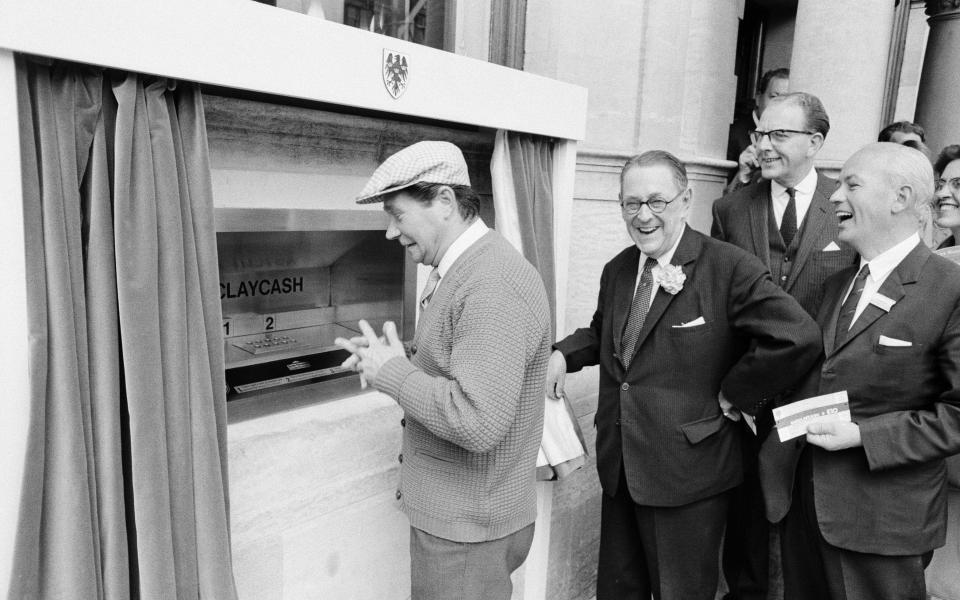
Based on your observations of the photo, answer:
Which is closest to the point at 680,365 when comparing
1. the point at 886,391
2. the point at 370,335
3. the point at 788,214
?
the point at 886,391

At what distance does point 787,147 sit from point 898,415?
106 cm

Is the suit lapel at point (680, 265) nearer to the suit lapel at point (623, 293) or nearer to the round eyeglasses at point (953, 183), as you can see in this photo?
the suit lapel at point (623, 293)

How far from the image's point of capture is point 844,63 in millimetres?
3703

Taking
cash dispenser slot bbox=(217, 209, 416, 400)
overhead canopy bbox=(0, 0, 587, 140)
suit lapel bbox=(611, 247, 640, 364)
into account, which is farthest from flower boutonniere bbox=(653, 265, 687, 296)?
cash dispenser slot bbox=(217, 209, 416, 400)

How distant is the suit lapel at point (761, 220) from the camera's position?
2529 mm

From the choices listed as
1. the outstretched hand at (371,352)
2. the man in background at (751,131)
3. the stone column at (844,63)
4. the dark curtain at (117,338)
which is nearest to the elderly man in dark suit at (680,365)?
the man in background at (751,131)

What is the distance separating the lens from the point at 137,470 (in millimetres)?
1556

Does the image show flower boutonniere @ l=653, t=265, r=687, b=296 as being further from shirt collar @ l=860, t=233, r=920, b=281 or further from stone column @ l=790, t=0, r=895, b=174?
stone column @ l=790, t=0, r=895, b=174

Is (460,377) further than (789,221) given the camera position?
No

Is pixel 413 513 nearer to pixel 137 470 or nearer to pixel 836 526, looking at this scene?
pixel 137 470

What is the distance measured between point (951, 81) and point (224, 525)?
5606 mm

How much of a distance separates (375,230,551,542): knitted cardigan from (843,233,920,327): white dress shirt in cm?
97

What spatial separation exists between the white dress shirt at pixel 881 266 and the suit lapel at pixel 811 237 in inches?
18.7

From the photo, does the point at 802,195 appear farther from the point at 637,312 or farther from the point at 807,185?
the point at 637,312
